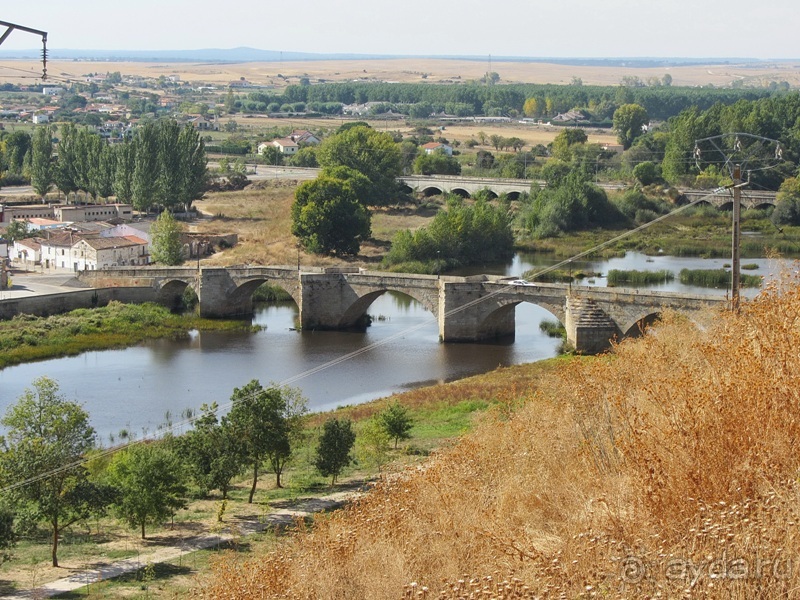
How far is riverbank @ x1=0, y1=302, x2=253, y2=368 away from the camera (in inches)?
1571

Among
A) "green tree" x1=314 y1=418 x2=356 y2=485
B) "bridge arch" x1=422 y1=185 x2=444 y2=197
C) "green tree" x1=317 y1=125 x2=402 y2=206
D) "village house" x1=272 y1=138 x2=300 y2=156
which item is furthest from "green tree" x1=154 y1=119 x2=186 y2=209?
"green tree" x1=314 y1=418 x2=356 y2=485

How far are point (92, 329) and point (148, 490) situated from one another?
23.6 m

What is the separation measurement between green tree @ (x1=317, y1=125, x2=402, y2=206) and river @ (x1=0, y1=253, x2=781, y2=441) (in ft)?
84.9

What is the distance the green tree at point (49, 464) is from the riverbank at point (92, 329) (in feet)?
60.3

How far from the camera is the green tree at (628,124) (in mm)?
110062

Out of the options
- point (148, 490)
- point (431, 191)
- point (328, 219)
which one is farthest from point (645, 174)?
point (148, 490)

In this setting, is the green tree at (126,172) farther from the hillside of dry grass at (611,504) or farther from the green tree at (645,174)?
the hillside of dry grass at (611,504)

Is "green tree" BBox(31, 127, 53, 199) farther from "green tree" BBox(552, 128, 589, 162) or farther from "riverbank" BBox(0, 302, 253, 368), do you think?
"green tree" BBox(552, 128, 589, 162)

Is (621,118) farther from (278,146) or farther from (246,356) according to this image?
(246,356)

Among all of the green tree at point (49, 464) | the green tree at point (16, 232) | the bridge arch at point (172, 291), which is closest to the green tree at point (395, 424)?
the green tree at point (49, 464)

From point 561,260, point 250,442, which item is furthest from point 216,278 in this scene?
point 250,442

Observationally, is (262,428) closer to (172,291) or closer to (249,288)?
(249,288)

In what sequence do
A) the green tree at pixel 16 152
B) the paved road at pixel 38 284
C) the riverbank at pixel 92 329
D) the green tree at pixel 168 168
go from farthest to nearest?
the green tree at pixel 16 152 < the green tree at pixel 168 168 < the paved road at pixel 38 284 < the riverbank at pixel 92 329

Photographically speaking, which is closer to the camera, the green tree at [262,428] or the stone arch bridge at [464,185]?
the green tree at [262,428]
